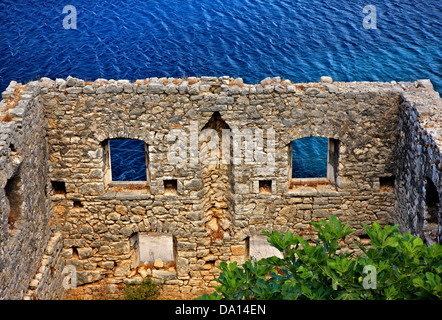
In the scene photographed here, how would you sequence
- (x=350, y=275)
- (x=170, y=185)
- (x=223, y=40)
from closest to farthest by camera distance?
(x=350, y=275) < (x=170, y=185) < (x=223, y=40)

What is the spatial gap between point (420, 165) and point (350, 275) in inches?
167

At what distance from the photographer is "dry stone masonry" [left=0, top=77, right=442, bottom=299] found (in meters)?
11.5

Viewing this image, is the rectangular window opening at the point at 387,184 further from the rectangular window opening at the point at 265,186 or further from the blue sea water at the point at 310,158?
the blue sea water at the point at 310,158

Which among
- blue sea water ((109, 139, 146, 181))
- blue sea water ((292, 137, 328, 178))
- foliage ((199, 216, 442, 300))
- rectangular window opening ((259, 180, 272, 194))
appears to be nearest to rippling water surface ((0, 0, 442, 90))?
blue sea water ((292, 137, 328, 178))

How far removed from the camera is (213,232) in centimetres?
1270

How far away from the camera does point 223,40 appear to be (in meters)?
19.9

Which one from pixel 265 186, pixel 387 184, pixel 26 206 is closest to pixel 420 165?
pixel 387 184

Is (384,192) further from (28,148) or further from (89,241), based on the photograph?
(28,148)

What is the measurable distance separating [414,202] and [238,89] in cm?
413

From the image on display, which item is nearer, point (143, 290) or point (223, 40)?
point (143, 290)

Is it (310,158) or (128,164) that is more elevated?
(310,158)

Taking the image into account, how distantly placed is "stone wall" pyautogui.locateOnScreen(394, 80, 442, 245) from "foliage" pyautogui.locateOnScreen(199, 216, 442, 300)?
8.23 ft

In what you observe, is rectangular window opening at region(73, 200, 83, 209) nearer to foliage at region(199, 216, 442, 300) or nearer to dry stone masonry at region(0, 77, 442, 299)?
dry stone masonry at region(0, 77, 442, 299)

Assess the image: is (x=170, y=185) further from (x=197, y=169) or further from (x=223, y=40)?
(x=223, y=40)
